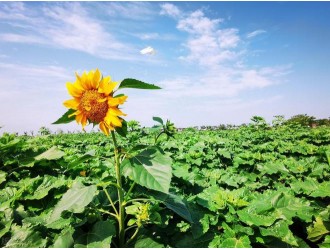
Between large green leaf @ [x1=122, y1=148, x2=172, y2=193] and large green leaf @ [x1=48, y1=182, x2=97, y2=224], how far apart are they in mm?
220

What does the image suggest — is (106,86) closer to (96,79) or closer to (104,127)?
(96,79)

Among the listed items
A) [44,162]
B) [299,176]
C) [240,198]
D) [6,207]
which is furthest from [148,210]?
[299,176]

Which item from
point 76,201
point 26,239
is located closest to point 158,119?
point 76,201

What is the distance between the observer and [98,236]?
1.68m

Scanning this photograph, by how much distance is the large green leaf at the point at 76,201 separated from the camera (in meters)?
1.54

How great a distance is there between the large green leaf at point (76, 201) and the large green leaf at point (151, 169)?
0.22 metres

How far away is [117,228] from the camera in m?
1.97

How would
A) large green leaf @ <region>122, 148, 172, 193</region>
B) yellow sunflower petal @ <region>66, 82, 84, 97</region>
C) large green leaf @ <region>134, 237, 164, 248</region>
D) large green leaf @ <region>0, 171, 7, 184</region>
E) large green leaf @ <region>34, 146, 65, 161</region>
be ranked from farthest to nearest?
large green leaf @ <region>34, 146, 65, 161</region>
large green leaf @ <region>0, 171, 7, 184</region>
large green leaf @ <region>134, 237, 164, 248</region>
yellow sunflower petal @ <region>66, 82, 84, 97</region>
large green leaf @ <region>122, 148, 172, 193</region>

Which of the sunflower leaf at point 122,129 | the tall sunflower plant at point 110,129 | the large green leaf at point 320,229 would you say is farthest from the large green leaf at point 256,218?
the sunflower leaf at point 122,129

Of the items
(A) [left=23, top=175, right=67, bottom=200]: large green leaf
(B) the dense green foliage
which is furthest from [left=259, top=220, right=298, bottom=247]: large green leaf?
(A) [left=23, top=175, right=67, bottom=200]: large green leaf

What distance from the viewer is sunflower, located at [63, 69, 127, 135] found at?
1548 mm

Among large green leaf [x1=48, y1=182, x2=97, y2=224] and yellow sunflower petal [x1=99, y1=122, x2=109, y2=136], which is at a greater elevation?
yellow sunflower petal [x1=99, y1=122, x2=109, y2=136]

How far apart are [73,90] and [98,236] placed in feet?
2.74

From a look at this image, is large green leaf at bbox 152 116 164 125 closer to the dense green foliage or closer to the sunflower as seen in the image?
the dense green foliage
